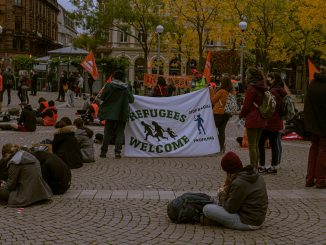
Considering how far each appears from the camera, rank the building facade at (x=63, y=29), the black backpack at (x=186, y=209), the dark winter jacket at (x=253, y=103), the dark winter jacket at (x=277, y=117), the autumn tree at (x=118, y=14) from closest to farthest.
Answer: the black backpack at (x=186, y=209), the dark winter jacket at (x=253, y=103), the dark winter jacket at (x=277, y=117), the autumn tree at (x=118, y=14), the building facade at (x=63, y=29)

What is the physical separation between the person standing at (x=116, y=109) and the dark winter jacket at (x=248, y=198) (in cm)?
568

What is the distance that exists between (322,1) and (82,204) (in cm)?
2768

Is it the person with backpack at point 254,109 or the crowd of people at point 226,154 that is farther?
the person with backpack at point 254,109

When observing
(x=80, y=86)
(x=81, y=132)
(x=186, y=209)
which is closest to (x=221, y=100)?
(x=81, y=132)

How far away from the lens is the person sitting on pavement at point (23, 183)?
23.9 feet

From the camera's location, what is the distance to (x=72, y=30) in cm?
15838

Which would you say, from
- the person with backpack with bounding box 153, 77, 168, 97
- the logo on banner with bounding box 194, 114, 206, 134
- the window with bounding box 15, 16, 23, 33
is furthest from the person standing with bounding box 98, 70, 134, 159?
the window with bounding box 15, 16, 23, 33

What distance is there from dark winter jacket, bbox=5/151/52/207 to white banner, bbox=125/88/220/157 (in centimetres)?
472

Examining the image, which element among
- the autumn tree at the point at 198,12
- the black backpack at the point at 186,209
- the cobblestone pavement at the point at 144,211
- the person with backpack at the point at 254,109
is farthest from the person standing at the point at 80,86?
the black backpack at the point at 186,209

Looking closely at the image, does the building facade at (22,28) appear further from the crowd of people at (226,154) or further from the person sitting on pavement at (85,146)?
the person sitting on pavement at (85,146)

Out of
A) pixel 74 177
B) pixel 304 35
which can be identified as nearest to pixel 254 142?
pixel 74 177

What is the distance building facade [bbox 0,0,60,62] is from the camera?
85.5 m

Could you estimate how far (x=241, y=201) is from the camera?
625cm

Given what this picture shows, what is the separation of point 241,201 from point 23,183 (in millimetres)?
2980
